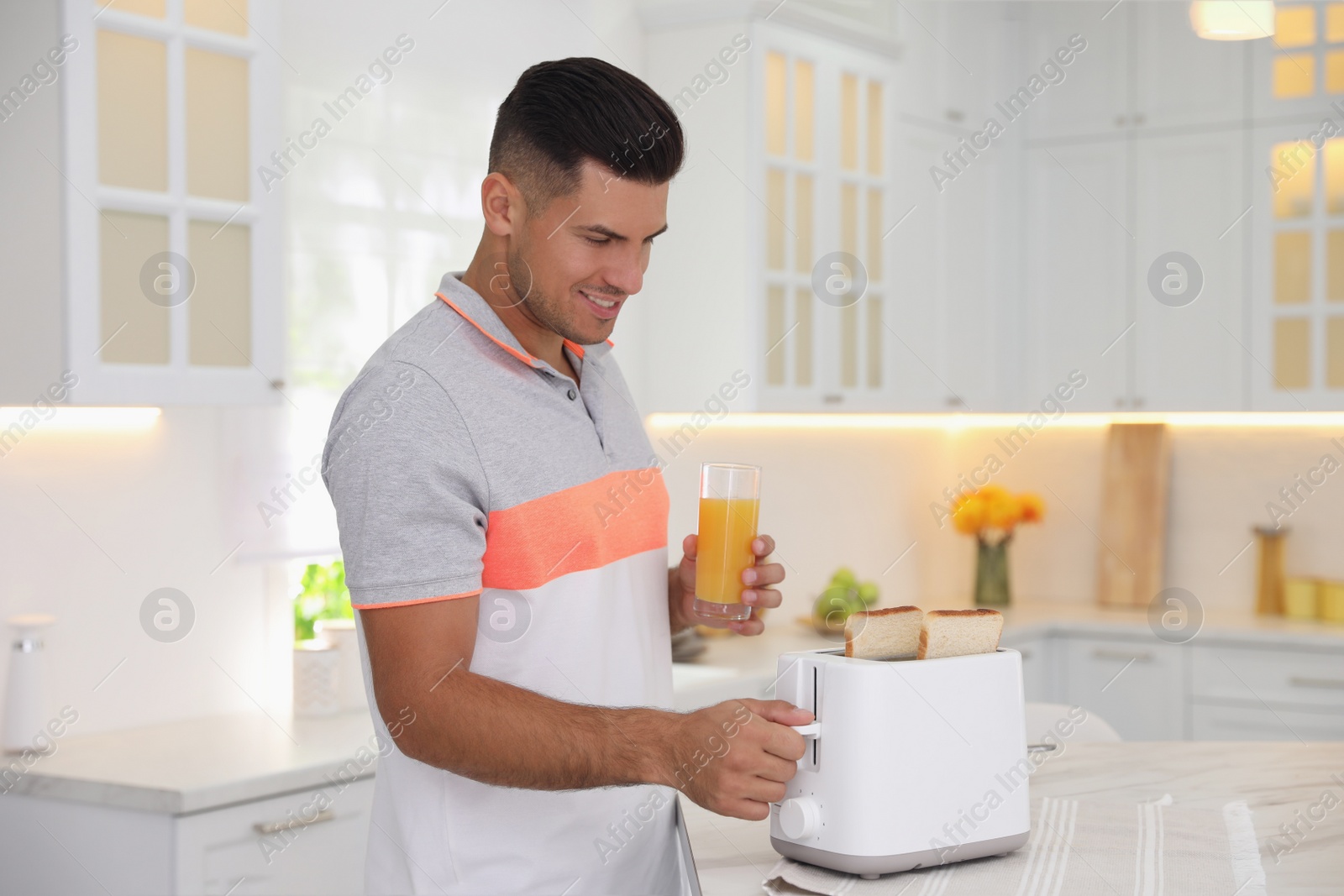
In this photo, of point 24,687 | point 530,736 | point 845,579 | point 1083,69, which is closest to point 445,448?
point 530,736

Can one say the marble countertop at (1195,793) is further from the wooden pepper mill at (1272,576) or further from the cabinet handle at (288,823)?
the wooden pepper mill at (1272,576)

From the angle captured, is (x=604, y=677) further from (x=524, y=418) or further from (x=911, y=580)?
(x=911, y=580)

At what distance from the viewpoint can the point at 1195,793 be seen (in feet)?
5.12

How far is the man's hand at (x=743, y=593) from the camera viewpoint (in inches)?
60.4

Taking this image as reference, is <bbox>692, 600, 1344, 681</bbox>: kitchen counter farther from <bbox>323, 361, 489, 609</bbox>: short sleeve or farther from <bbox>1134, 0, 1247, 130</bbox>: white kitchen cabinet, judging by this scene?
<bbox>323, 361, 489, 609</bbox>: short sleeve

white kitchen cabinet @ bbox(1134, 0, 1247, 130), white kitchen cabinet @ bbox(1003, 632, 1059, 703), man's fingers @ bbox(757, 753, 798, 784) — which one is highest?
white kitchen cabinet @ bbox(1134, 0, 1247, 130)

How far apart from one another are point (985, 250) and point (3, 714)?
3.04 metres

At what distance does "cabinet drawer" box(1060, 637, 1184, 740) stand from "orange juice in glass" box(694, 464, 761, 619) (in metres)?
2.58

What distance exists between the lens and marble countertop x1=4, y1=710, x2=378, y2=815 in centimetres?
191

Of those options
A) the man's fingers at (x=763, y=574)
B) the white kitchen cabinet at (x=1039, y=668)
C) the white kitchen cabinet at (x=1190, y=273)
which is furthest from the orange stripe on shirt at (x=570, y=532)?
the white kitchen cabinet at (x=1190, y=273)

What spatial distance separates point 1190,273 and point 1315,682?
121 centimetres

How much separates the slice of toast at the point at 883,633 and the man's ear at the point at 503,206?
57cm

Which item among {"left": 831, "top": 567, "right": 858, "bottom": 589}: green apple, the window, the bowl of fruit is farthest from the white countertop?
the window

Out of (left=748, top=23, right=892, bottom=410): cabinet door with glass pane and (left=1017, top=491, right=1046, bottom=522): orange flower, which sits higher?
(left=748, top=23, right=892, bottom=410): cabinet door with glass pane
